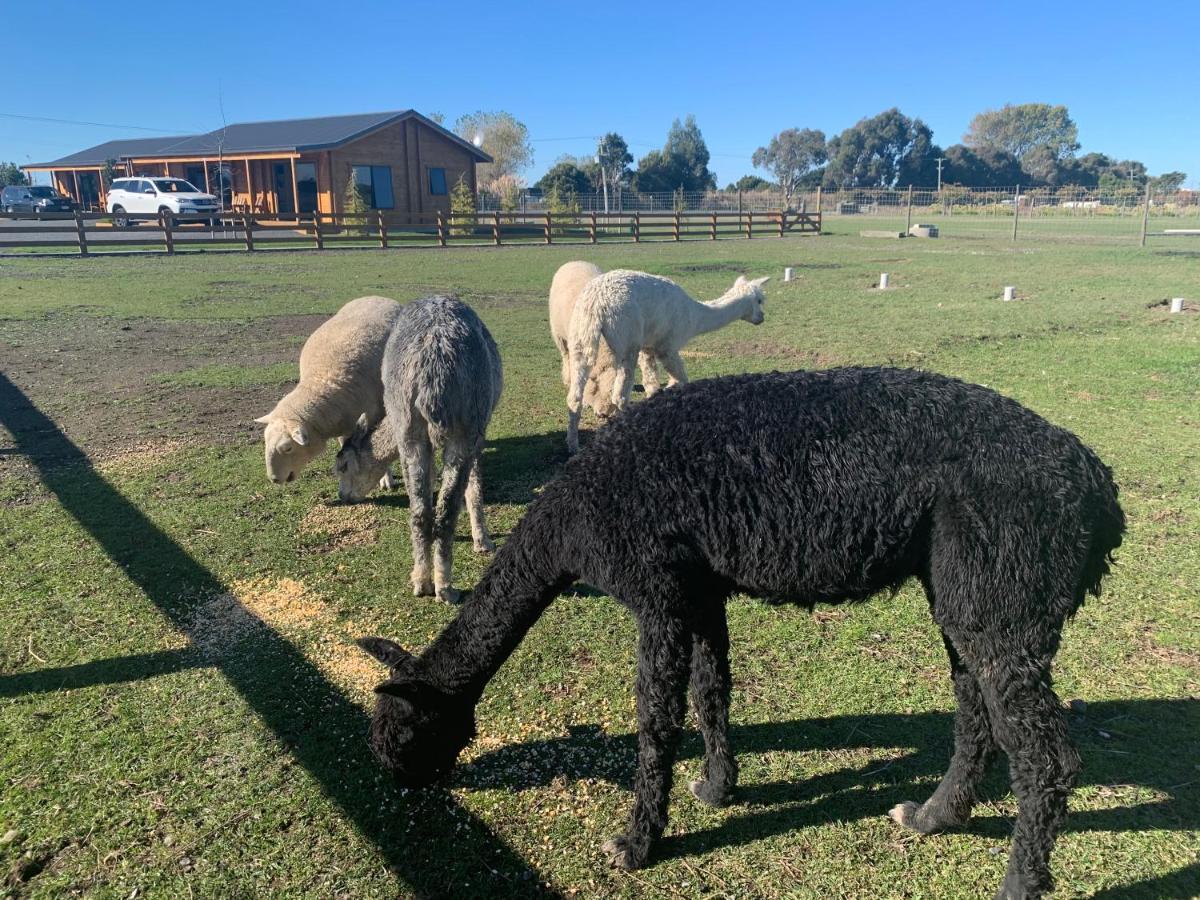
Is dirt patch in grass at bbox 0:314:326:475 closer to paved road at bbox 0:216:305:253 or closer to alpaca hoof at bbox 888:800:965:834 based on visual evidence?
alpaca hoof at bbox 888:800:965:834

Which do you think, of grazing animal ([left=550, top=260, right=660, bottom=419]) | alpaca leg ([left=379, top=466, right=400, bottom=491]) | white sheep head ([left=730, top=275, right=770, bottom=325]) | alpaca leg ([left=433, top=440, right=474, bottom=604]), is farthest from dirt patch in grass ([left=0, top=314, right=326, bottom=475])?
white sheep head ([left=730, top=275, right=770, bottom=325])

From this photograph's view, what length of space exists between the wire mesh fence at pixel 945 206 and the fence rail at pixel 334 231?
735 cm

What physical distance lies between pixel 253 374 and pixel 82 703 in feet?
24.4

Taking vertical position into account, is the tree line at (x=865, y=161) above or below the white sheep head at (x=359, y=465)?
above

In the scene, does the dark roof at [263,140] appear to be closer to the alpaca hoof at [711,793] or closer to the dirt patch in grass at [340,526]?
the dirt patch in grass at [340,526]

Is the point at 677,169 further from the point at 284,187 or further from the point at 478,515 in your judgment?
the point at 478,515

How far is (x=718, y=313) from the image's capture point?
31.5 feet

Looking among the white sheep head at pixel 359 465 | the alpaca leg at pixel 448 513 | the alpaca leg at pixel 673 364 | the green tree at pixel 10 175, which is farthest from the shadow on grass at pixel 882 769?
the green tree at pixel 10 175

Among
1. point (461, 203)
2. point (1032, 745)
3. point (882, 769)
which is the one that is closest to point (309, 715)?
point (882, 769)

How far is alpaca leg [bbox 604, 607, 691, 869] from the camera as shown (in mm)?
2664

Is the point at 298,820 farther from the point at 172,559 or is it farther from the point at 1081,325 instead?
the point at 1081,325

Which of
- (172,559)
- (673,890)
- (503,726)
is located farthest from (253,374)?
(673,890)

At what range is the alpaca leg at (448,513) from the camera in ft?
15.7

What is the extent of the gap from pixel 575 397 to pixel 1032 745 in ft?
18.8
